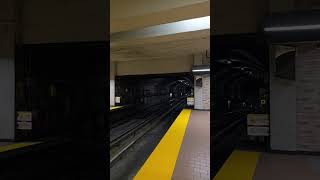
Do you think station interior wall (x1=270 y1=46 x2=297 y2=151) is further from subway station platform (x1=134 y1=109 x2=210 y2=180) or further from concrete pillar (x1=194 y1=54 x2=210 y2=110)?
Answer: concrete pillar (x1=194 y1=54 x2=210 y2=110)

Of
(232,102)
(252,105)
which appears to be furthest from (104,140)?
(252,105)

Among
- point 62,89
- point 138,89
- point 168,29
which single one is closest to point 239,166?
point 62,89

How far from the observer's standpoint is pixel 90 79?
415 cm

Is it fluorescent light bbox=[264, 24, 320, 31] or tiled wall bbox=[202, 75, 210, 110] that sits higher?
fluorescent light bbox=[264, 24, 320, 31]

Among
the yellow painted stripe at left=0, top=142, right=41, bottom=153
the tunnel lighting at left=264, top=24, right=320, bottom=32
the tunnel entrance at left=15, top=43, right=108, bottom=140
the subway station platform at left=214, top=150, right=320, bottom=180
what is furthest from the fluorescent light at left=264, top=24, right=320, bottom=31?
the yellow painted stripe at left=0, top=142, right=41, bottom=153

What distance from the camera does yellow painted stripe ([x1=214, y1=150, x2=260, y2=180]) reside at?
278cm

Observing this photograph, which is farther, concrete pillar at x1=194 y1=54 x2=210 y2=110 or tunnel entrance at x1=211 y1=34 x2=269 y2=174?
concrete pillar at x1=194 y1=54 x2=210 y2=110

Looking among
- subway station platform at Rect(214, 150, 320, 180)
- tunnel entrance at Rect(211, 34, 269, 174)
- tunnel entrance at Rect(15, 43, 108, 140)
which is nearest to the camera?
subway station platform at Rect(214, 150, 320, 180)

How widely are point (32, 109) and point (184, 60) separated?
1233 centimetres

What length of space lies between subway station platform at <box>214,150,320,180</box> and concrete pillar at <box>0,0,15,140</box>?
3.49 metres

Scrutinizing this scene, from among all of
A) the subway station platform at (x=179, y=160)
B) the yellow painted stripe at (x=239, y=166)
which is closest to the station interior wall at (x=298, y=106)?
the yellow painted stripe at (x=239, y=166)

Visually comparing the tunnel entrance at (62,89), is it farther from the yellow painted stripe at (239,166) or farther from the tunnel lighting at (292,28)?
the tunnel lighting at (292,28)

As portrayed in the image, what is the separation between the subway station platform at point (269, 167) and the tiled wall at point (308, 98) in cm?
22

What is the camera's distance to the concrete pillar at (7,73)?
4.19m
